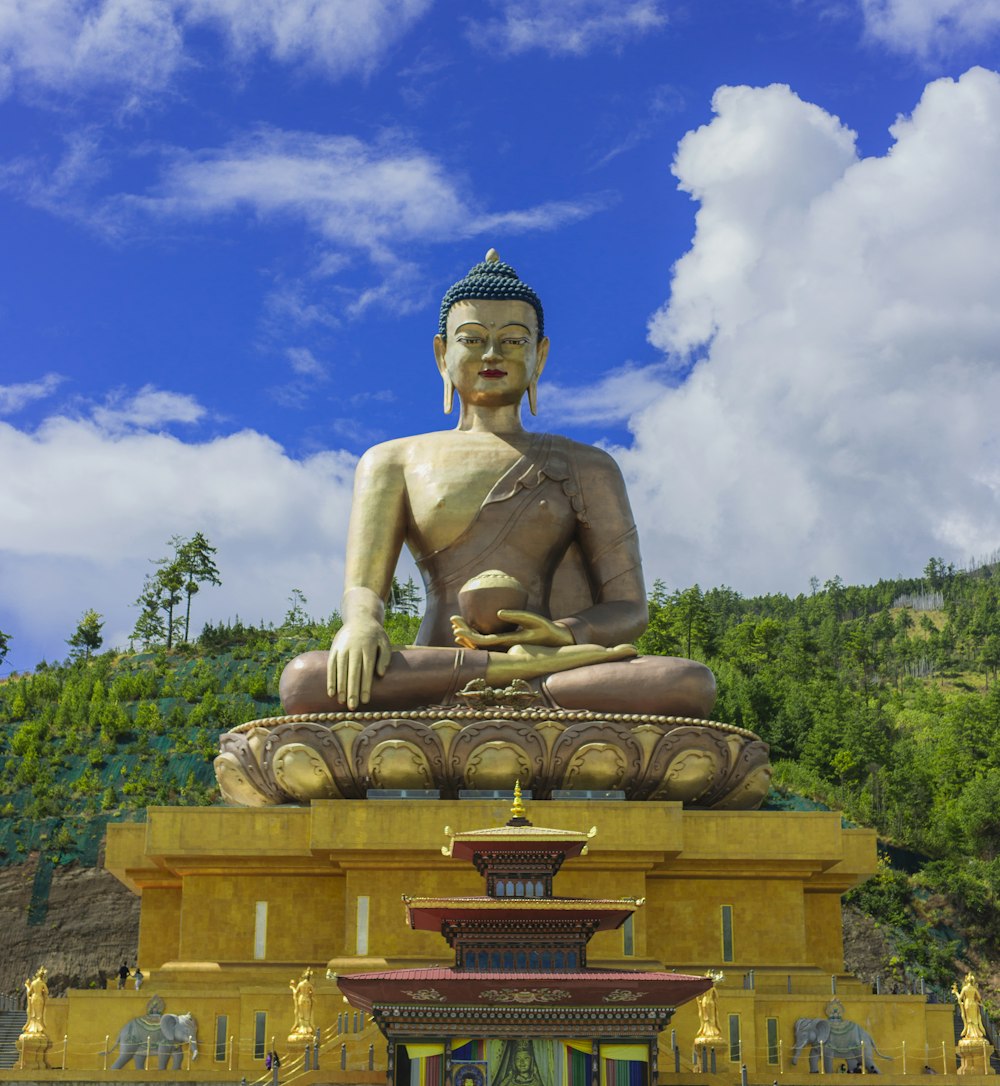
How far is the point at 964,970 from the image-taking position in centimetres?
2781

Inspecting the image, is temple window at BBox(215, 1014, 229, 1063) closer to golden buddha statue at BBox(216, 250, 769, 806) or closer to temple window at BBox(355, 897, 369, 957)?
temple window at BBox(355, 897, 369, 957)

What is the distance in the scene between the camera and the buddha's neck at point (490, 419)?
16.8 m

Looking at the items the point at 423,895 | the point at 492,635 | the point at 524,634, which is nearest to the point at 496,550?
the point at 492,635

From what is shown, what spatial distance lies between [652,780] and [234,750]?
13.0 ft

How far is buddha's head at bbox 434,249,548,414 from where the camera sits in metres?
16.7

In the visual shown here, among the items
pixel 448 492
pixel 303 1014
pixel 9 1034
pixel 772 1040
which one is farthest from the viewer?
pixel 9 1034

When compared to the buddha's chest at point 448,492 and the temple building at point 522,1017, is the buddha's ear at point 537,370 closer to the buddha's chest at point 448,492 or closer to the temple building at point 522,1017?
the buddha's chest at point 448,492

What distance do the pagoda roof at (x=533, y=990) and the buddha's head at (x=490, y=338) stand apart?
7.85 meters

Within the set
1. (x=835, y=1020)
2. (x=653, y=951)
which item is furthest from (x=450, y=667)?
(x=835, y=1020)

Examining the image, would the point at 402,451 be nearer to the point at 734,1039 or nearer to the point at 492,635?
the point at 492,635

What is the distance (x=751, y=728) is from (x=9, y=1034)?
21.5 m

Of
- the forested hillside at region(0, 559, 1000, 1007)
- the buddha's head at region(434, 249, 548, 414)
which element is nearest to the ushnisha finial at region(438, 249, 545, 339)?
the buddha's head at region(434, 249, 548, 414)

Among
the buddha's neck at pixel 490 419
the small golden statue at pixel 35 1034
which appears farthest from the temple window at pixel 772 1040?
the buddha's neck at pixel 490 419

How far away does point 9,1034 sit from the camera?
790 inches
